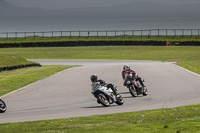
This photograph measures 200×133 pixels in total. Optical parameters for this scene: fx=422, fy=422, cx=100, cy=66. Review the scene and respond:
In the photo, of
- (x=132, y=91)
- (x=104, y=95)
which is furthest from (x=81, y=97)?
(x=104, y=95)

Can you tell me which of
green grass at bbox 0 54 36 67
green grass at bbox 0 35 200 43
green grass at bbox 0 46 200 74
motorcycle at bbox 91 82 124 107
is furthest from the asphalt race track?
green grass at bbox 0 35 200 43

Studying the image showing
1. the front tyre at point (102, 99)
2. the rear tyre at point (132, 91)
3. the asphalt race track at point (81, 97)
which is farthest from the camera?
the rear tyre at point (132, 91)

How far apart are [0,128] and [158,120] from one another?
171 inches

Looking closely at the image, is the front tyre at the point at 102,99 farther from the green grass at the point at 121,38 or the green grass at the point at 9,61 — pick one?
the green grass at the point at 121,38

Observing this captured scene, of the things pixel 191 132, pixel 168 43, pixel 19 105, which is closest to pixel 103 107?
pixel 19 105

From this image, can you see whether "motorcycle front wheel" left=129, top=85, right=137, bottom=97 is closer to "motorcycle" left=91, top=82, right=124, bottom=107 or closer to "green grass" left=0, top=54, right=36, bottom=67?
"motorcycle" left=91, top=82, right=124, bottom=107

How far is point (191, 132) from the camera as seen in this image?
9188 millimetres

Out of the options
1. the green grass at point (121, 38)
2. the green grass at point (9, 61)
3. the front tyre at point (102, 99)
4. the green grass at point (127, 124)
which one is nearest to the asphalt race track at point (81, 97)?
the front tyre at point (102, 99)

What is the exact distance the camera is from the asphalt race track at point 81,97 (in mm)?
14656

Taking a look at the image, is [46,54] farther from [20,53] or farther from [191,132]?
[191,132]

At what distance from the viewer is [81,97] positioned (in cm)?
1844

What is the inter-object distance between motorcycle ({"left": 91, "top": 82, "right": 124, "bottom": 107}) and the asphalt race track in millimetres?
275

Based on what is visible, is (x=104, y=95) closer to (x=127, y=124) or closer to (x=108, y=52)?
(x=127, y=124)

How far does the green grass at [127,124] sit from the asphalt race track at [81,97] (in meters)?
1.32
